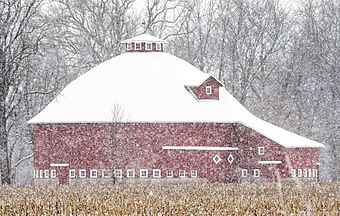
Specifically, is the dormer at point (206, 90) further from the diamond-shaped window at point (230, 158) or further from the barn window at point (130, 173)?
the barn window at point (130, 173)

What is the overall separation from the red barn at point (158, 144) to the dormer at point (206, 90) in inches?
27.0

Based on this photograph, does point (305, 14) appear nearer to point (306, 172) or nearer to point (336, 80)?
point (336, 80)

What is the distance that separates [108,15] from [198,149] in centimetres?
2383

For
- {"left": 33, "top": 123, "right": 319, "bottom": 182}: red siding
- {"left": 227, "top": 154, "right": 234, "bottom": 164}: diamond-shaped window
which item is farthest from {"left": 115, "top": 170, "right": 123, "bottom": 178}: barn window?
{"left": 227, "top": 154, "right": 234, "bottom": 164}: diamond-shaped window

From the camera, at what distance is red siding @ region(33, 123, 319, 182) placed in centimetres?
4397

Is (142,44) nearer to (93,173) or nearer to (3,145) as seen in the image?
(93,173)

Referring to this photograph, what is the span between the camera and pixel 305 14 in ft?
228

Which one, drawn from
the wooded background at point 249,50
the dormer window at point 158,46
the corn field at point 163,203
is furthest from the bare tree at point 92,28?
the corn field at point 163,203

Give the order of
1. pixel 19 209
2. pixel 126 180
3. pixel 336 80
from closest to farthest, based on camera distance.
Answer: pixel 19 209
pixel 126 180
pixel 336 80

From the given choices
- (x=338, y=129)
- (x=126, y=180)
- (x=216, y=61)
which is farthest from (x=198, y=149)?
(x=216, y=61)

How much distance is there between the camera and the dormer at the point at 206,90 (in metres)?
46.8

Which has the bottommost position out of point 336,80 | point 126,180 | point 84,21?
point 126,180

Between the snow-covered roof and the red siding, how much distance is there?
0.38m

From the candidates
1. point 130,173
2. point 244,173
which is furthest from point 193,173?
point 130,173
